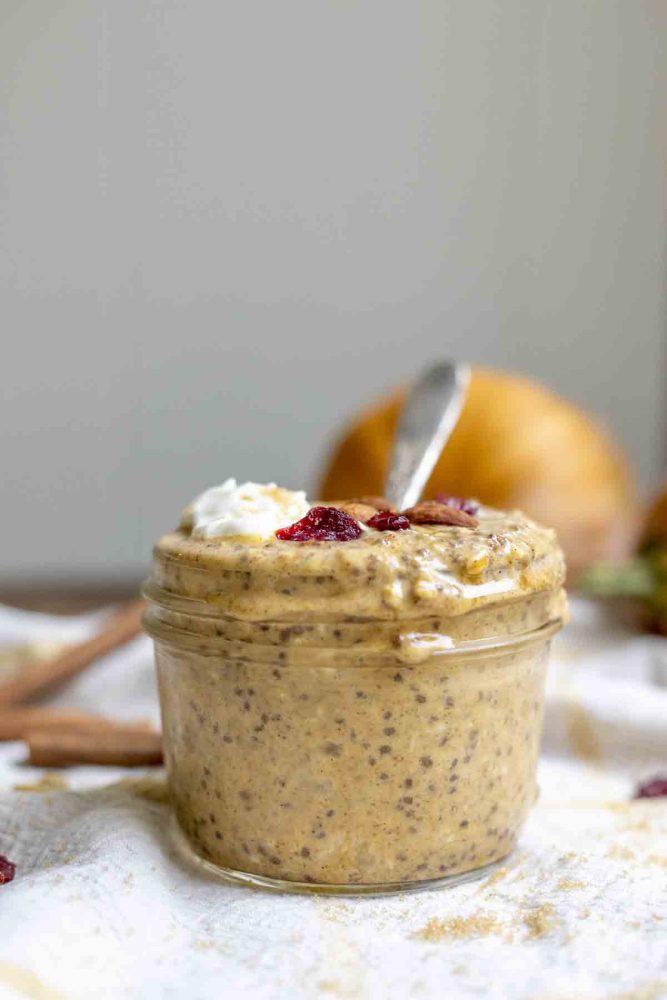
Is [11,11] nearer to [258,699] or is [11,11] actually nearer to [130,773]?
[130,773]

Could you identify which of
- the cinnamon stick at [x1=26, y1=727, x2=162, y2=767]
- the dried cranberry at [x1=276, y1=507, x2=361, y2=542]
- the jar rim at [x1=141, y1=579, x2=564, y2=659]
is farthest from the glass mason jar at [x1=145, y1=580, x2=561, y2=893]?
the cinnamon stick at [x1=26, y1=727, x2=162, y2=767]

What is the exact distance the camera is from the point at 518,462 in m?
3.14

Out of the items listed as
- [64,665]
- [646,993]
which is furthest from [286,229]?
[646,993]

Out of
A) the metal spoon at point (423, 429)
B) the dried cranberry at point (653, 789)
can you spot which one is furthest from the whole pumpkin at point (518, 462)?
the dried cranberry at point (653, 789)

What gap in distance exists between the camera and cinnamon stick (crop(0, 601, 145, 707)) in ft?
6.96

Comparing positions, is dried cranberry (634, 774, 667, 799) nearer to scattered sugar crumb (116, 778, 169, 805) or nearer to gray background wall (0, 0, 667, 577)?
scattered sugar crumb (116, 778, 169, 805)

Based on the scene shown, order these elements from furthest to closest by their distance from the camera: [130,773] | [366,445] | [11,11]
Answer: [11,11] < [366,445] < [130,773]

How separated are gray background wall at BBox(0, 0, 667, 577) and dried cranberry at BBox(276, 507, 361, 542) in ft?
10.6

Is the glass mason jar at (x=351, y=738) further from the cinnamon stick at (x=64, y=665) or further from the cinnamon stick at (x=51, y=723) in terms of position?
the cinnamon stick at (x=64, y=665)

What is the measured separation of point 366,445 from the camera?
3254mm

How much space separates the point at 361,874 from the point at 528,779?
0.83 ft

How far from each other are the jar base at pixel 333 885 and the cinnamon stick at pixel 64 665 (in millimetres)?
790

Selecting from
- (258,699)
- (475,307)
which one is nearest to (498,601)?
(258,699)

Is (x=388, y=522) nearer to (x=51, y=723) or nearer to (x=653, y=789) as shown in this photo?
(x=653, y=789)
